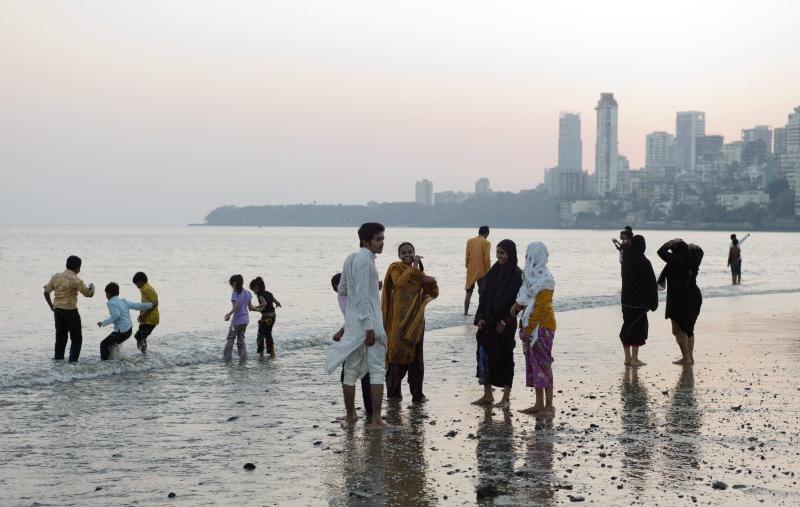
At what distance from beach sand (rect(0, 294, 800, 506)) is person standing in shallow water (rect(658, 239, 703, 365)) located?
21.5 inches

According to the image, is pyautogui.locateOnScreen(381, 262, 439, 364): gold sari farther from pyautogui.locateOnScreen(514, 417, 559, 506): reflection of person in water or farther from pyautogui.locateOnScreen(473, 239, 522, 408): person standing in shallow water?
pyautogui.locateOnScreen(514, 417, 559, 506): reflection of person in water

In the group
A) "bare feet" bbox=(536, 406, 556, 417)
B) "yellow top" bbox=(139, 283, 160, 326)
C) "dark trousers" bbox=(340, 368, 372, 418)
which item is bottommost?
"bare feet" bbox=(536, 406, 556, 417)

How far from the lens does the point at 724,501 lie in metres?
5.52

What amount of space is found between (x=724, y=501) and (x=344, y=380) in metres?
3.37

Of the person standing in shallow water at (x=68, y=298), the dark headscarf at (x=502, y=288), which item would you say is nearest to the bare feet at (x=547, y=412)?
Result: the dark headscarf at (x=502, y=288)

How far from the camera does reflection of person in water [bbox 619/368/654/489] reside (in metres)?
6.27

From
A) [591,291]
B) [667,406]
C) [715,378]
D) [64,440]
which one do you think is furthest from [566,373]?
[591,291]

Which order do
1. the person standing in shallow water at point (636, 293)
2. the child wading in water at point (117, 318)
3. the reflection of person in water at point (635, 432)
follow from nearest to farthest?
1. the reflection of person in water at point (635, 432)
2. the person standing in shallow water at point (636, 293)
3. the child wading in water at point (117, 318)

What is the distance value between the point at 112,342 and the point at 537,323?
6.94 meters

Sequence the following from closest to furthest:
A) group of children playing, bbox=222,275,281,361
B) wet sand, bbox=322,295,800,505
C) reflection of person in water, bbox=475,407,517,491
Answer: wet sand, bbox=322,295,800,505, reflection of person in water, bbox=475,407,517,491, group of children playing, bbox=222,275,281,361

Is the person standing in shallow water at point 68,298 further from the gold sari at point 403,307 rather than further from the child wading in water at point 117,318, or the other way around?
the gold sari at point 403,307

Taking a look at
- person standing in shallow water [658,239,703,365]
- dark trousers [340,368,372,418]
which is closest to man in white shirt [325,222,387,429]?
dark trousers [340,368,372,418]

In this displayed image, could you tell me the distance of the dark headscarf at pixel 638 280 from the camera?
11359mm

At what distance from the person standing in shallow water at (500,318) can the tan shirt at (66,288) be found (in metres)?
6.29
